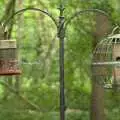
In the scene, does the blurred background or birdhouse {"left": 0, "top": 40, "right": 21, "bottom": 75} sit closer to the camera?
birdhouse {"left": 0, "top": 40, "right": 21, "bottom": 75}

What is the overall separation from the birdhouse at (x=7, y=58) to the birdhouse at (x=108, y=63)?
722 mm

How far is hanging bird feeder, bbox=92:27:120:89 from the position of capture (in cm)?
442

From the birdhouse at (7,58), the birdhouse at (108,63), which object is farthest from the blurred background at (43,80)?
the birdhouse at (7,58)

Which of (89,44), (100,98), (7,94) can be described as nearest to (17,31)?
(7,94)

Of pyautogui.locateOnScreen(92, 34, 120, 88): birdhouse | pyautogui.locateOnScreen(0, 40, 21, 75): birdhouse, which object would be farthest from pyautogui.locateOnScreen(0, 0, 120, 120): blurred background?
pyautogui.locateOnScreen(0, 40, 21, 75): birdhouse

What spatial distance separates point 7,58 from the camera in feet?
14.8

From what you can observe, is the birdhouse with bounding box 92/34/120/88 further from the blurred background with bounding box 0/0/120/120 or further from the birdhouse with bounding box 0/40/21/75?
the blurred background with bounding box 0/0/120/120

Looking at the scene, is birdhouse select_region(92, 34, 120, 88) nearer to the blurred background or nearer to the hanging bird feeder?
the hanging bird feeder

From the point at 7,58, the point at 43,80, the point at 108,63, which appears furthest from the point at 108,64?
the point at 43,80

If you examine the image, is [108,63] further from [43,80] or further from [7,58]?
[43,80]

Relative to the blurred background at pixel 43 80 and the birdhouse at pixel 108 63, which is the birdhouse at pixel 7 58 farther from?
the blurred background at pixel 43 80

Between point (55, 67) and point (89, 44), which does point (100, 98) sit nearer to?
point (89, 44)

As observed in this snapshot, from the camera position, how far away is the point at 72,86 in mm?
9078

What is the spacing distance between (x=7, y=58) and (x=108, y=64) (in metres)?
0.91
